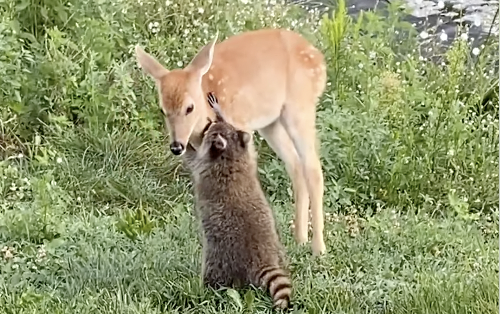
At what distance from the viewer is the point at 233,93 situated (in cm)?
257

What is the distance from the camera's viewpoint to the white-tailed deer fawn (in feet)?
8.44

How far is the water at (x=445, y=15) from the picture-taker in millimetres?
2969

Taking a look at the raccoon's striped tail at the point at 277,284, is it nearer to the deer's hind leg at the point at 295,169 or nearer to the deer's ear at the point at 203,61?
the deer's hind leg at the point at 295,169

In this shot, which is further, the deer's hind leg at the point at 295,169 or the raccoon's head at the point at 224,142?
the deer's hind leg at the point at 295,169

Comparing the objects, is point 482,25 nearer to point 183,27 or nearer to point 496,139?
point 496,139

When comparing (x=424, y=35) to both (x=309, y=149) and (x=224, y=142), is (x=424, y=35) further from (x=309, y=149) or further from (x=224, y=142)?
(x=224, y=142)

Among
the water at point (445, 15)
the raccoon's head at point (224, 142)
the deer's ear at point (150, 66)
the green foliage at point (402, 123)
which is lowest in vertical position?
the green foliage at point (402, 123)

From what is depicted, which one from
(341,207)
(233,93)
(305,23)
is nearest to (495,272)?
(341,207)

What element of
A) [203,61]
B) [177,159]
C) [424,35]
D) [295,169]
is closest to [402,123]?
[424,35]

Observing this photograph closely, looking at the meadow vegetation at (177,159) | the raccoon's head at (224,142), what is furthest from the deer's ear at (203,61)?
the meadow vegetation at (177,159)

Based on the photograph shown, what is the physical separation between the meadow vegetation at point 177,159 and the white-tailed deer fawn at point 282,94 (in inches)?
4.4

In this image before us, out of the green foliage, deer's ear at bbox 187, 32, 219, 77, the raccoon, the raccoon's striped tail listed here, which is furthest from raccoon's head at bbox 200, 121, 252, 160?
the green foliage

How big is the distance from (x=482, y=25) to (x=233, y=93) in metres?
0.84

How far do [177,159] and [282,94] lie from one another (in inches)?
19.1
